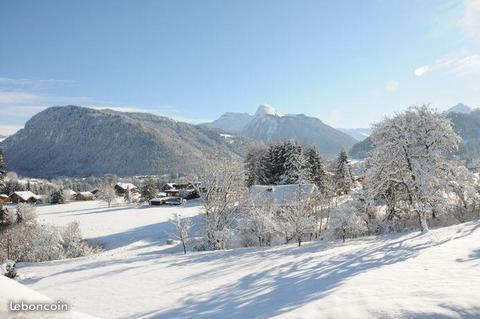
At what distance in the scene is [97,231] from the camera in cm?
5094

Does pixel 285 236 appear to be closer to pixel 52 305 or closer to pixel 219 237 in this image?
pixel 219 237

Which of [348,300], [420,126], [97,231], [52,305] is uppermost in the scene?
[420,126]

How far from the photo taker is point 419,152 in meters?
25.2

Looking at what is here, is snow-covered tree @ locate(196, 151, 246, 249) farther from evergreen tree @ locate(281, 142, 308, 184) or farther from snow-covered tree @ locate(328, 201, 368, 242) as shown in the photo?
evergreen tree @ locate(281, 142, 308, 184)

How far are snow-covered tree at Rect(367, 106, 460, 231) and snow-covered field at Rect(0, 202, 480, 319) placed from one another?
325cm

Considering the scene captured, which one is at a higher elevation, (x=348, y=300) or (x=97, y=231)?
(x=348, y=300)

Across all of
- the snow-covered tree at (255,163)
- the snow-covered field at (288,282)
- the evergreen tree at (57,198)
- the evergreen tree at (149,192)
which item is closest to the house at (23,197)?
→ the evergreen tree at (57,198)

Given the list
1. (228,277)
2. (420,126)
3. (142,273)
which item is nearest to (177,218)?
(142,273)

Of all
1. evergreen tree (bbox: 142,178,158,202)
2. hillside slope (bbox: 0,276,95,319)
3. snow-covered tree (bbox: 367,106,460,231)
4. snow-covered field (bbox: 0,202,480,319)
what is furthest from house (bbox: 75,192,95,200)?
hillside slope (bbox: 0,276,95,319)

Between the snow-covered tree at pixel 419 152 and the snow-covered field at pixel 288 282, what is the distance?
325 centimetres

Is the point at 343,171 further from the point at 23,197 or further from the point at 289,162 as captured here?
the point at 23,197

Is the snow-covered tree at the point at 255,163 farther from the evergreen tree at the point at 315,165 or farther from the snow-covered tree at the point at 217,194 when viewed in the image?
the snow-covered tree at the point at 217,194

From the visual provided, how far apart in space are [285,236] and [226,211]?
235 inches

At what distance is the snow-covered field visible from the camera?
30.7 feet
